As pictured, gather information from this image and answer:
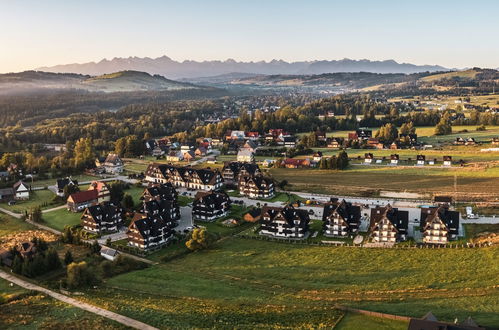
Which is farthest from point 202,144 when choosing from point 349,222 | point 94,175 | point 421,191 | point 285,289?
point 285,289

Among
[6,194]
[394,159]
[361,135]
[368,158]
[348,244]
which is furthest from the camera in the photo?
[361,135]

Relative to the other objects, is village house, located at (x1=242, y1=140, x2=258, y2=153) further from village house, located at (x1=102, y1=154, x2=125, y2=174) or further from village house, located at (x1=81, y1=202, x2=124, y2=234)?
village house, located at (x1=81, y1=202, x2=124, y2=234)

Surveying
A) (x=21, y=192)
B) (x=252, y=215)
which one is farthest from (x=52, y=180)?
(x=252, y=215)

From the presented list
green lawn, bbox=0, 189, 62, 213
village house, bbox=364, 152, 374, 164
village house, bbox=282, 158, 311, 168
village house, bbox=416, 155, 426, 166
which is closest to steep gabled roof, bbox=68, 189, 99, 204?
green lawn, bbox=0, 189, 62, 213

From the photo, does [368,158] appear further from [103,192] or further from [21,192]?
[21,192]

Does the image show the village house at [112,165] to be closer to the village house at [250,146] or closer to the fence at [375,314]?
the village house at [250,146]
